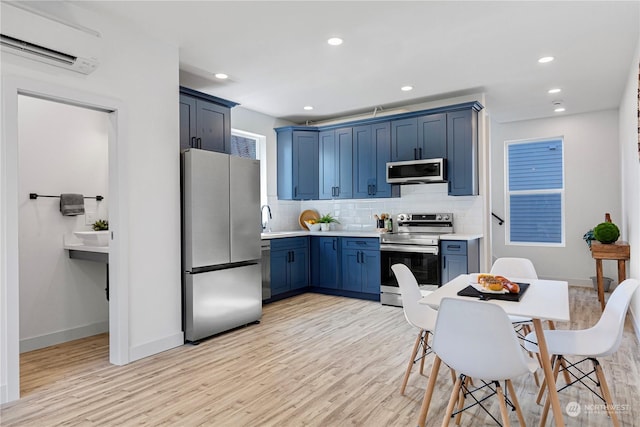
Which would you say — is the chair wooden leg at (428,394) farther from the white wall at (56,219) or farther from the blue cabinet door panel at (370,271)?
the white wall at (56,219)

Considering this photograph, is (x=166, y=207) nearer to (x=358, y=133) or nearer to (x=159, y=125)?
(x=159, y=125)

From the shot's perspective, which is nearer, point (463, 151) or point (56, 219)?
point (56, 219)

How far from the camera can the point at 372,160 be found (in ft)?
18.8

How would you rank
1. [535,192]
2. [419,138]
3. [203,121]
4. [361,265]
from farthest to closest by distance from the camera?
1. [535,192]
2. [361,265]
3. [419,138]
4. [203,121]

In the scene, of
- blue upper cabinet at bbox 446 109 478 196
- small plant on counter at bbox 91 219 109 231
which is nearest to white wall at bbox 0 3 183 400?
small plant on counter at bbox 91 219 109 231

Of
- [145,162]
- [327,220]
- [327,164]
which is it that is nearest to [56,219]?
[145,162]

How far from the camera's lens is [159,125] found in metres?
3.50

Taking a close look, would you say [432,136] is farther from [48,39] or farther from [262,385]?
[48,39]

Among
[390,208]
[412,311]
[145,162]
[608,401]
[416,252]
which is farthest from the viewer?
[390,208]

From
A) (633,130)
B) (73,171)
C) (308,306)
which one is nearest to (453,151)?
(633,130)

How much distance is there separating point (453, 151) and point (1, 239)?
463 cm

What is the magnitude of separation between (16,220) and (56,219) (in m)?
1.40

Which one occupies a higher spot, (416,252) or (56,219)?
(56,219)

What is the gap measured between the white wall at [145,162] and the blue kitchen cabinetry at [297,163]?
264 centimetres
